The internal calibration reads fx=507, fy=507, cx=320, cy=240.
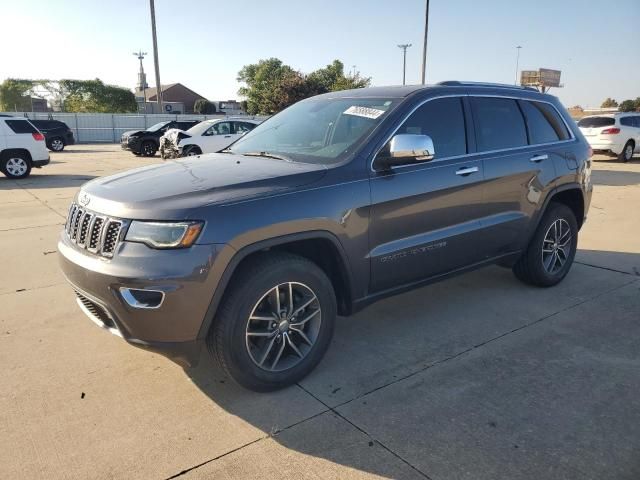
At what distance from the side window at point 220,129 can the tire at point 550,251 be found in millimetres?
13890

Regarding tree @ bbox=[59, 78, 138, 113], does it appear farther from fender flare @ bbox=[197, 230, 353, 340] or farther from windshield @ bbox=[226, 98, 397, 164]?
fender flare @ bbox=[197, 230, 353, 340]

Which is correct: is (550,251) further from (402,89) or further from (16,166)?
(16,166)

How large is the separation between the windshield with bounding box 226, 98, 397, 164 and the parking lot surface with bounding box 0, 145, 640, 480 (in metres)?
1.42

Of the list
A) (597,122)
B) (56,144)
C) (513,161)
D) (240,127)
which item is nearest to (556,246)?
(513,161)

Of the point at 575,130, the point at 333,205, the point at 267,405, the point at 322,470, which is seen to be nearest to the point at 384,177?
the point at 333,205

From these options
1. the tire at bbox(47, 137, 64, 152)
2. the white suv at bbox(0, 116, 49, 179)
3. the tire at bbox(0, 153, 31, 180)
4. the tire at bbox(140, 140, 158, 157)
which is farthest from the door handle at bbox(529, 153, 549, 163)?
the tire at bbox(47, 137, 64, 152)

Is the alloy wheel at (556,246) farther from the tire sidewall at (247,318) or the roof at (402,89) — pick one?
the tire sidewall at (247,318)

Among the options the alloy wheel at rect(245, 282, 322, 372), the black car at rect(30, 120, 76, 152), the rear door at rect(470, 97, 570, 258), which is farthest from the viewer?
the black car at rect(30, 120, 76, 152)

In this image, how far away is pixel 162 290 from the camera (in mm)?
2568

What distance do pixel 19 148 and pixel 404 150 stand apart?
44.6ft

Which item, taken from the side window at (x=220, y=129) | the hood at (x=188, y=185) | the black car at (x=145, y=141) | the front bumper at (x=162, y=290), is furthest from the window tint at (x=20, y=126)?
the front bumper at (x=162, y=290)

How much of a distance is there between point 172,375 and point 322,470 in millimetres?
1322

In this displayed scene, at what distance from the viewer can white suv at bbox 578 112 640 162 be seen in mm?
17844

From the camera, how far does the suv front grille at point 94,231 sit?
2736 millimetres
